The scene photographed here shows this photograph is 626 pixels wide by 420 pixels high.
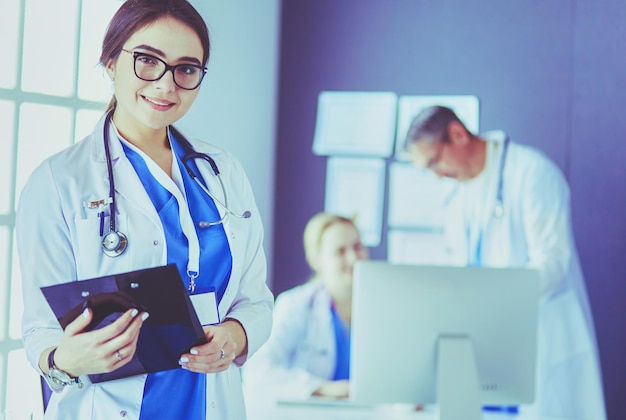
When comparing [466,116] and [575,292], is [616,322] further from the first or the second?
[466,116]

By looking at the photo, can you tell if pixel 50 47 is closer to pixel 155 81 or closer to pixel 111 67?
pixel 111 67

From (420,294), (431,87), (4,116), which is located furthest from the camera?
(431,87)

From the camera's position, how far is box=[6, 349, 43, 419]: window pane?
1921mm

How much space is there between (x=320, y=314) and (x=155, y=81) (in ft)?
6.92

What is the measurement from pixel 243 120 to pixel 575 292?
159cm

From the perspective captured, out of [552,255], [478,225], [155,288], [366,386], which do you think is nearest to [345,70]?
[478,225]

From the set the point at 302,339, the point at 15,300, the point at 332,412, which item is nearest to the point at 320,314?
the point at 302,339

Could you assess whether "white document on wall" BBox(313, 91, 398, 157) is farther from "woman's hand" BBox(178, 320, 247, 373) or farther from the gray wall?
"woman's hand" BBox(178, 320, 247, 373)

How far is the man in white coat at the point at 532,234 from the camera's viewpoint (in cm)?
331

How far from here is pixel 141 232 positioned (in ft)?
5.05

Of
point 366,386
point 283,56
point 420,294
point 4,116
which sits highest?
point 283,56

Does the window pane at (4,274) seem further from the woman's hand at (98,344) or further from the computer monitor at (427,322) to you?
the computer monitor at (427,322)

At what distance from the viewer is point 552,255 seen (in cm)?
332

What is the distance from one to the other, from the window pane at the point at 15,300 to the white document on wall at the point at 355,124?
1.94 metres
